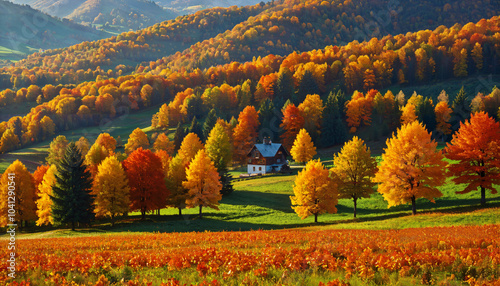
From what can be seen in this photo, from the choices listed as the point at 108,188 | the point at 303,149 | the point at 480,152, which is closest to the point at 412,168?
the point at 480,152

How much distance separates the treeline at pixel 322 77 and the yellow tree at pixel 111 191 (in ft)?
268

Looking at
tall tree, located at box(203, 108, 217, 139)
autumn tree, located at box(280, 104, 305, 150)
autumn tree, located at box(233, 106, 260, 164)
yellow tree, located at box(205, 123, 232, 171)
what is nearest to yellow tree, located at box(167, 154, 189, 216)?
yellow tree, located at box(205, 123, 232, 171)

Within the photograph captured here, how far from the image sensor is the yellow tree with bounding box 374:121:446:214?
112ft

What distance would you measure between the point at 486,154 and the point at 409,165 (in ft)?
29.6

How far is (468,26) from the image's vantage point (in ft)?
526

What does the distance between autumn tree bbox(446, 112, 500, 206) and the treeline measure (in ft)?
286

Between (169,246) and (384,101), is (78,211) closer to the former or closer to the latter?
(169,246)

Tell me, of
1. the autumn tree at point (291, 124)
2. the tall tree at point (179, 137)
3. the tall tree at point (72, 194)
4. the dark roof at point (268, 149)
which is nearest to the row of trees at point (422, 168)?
the tall tree at point (72, 194)

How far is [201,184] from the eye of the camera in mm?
43875

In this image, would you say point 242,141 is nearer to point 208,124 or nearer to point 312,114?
point 208,124

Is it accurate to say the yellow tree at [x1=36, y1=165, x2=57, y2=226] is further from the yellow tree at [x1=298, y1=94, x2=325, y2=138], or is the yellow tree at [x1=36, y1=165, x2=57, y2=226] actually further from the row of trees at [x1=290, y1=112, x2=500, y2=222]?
the yellow tree at [x1=298, y1=94, x2=325, y2=138]

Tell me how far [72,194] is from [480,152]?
47469 millimetres

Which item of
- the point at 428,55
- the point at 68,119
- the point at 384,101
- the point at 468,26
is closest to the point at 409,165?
the point at 384,101

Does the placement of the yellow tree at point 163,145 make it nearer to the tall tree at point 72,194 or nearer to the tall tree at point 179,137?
the tall tree at point 179,137
